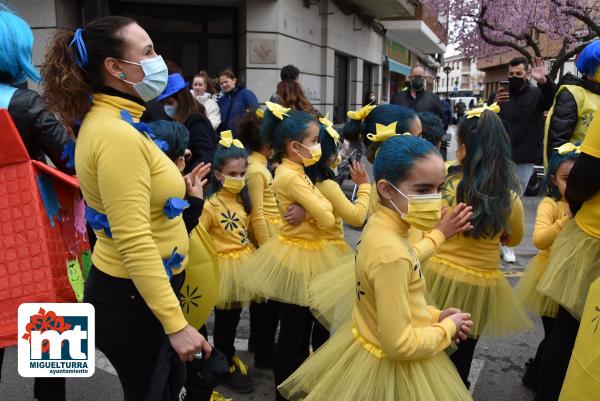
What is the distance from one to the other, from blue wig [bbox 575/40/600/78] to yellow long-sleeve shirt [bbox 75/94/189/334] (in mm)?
2654

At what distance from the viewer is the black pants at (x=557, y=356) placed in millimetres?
2365

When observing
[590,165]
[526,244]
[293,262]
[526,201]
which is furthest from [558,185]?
[526,201]

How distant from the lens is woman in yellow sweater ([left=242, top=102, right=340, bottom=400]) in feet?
9.46

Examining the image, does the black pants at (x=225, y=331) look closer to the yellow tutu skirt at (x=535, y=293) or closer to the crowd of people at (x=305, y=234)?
the crowd of people at (x=305, y=234)

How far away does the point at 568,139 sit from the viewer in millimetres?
4754

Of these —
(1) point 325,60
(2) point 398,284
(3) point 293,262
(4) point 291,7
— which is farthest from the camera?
(1) point 325,60

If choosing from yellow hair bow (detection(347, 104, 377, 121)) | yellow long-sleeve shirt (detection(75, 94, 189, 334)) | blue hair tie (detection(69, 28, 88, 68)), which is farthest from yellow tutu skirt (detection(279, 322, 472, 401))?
yellow hair bow (detection(347, 104, 377, 121))

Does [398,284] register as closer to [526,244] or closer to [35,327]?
[35,327]

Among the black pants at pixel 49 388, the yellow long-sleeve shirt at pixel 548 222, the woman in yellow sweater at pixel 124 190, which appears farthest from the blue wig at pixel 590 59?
the black pants at pixel 49 388

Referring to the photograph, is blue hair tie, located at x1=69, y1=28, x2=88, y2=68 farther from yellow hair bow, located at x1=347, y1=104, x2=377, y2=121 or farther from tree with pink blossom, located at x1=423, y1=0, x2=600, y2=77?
tree with pink blossom, located at x1=423, y1=0, x2=600, y2=77

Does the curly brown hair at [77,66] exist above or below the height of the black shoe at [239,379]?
above

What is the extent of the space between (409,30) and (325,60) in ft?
35.2

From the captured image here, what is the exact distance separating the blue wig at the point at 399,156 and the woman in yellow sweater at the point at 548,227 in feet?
4.65

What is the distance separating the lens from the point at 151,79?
1.89 m
